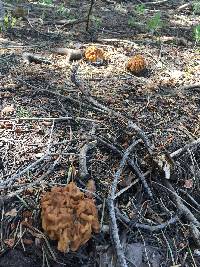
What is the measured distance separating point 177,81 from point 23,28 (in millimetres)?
3408

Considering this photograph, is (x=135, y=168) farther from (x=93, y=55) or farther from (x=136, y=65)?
(x=93, y=55)

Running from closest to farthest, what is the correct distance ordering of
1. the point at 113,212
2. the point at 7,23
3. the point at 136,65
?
the point at 113,212
the point at 136,65
the point at 7,23

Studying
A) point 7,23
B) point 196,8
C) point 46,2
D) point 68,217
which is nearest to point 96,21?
point 46,2

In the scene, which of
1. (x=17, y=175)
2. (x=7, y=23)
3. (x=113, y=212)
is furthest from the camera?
(x=7, y=23)

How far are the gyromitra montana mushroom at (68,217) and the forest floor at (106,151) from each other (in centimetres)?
12

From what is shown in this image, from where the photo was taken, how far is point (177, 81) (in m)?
5.59

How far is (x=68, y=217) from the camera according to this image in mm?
2912

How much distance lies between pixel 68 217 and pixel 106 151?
105 centimetres

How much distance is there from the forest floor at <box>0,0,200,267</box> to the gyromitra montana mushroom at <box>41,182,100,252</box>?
0.39 ft

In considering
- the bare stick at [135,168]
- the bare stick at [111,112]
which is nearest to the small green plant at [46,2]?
the bare stick at [111,112]

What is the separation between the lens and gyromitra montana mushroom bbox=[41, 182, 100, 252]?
9.36ft

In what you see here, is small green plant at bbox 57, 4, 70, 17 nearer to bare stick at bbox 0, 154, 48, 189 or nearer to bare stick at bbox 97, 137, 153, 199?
bare stick at bbox 97, 137, 153, 199

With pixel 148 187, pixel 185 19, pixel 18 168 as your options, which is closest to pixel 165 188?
pixel 148 187

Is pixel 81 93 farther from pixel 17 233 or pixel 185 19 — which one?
pixel 185 19
